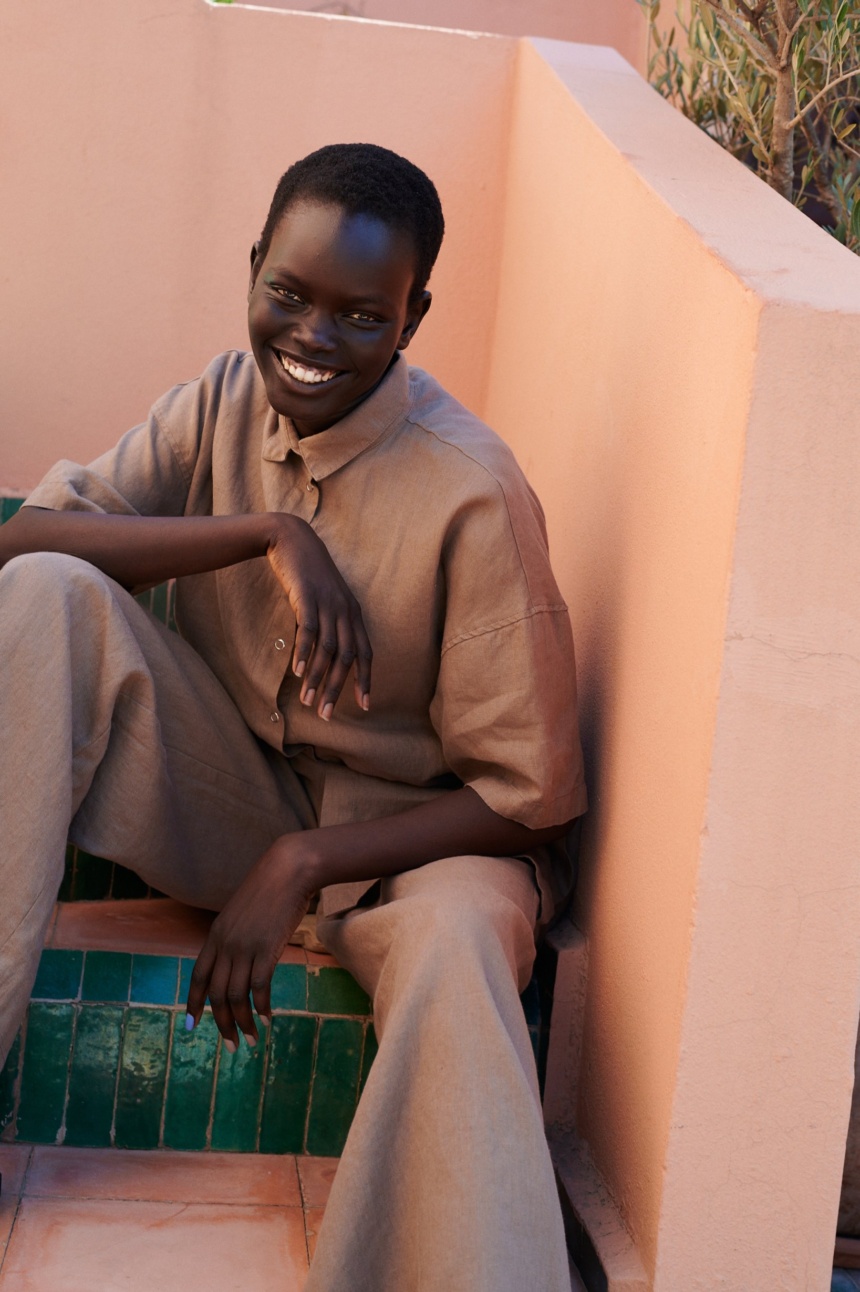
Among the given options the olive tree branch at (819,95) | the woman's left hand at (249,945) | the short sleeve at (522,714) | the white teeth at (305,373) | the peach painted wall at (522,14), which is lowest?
the woman's left hand at (249,945)

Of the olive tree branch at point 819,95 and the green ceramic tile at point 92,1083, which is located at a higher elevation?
the olive tree branch at point 819,95

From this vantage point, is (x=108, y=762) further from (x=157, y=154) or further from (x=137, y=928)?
(x=157, y=154)

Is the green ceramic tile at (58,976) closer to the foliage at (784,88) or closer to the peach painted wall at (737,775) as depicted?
the peach painted wall at (737,775)

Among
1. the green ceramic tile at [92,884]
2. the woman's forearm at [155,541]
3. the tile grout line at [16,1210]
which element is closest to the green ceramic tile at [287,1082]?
the tile grout line at [16,1210]

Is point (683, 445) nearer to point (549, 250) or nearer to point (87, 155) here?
point (549, 250)

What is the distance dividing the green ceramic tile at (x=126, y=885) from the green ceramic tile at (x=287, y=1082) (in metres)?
0.54

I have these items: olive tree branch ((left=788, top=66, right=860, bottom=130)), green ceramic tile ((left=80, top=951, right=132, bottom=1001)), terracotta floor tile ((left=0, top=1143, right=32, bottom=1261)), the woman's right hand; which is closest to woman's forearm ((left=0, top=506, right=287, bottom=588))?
the woman's right hand

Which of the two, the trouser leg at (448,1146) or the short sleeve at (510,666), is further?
the short sleeve at (510,666)

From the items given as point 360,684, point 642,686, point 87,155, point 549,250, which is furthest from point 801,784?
point 87,155

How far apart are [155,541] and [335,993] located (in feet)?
2.46

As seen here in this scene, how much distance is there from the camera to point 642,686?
2119mm

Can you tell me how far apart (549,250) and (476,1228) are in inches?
81.9

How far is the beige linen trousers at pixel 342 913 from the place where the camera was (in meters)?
1.72

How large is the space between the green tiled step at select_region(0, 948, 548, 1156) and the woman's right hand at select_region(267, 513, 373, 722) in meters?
0.52
